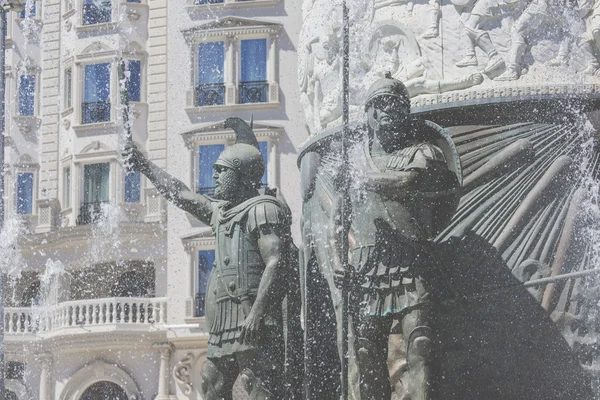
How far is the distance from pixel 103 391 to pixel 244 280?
3089cm

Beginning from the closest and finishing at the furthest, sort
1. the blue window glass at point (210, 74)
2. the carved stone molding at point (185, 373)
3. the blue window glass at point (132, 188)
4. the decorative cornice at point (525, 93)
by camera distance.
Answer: the decorative cornice at point (525, 93) < the carved stone molding at point (185, 373) < the blue window glass at point (210, 74) < the blue window glass at point (132, 188)

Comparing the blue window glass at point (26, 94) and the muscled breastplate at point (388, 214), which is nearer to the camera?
the muscled breastplate at point (388, 214)

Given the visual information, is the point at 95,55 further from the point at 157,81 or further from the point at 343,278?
the point at 343,278

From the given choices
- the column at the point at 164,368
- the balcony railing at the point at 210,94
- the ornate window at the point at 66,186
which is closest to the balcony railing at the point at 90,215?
the ornate window at the point at 66,186

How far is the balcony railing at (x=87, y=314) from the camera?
3887 centimetres

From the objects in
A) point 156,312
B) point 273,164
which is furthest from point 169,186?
point 156,312

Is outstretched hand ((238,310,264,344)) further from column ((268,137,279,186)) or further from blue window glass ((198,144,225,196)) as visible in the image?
blue window glass ((198,144,225,196))

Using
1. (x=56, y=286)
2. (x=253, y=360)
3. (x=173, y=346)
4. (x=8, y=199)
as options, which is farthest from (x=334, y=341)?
(x=8, y=199)

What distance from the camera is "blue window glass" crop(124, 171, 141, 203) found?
41.9 meters

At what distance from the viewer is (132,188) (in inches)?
1661

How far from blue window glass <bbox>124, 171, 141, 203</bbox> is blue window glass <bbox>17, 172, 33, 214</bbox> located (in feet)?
12.9

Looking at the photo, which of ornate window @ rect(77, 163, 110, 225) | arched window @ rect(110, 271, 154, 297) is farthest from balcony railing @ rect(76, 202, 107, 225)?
arched window @ rect(110, 271, 154, 297)

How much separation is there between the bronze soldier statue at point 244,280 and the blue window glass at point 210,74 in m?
30.4

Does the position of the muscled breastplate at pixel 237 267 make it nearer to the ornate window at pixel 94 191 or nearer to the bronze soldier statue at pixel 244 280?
the bronze soldier statue at pixel 244 280
